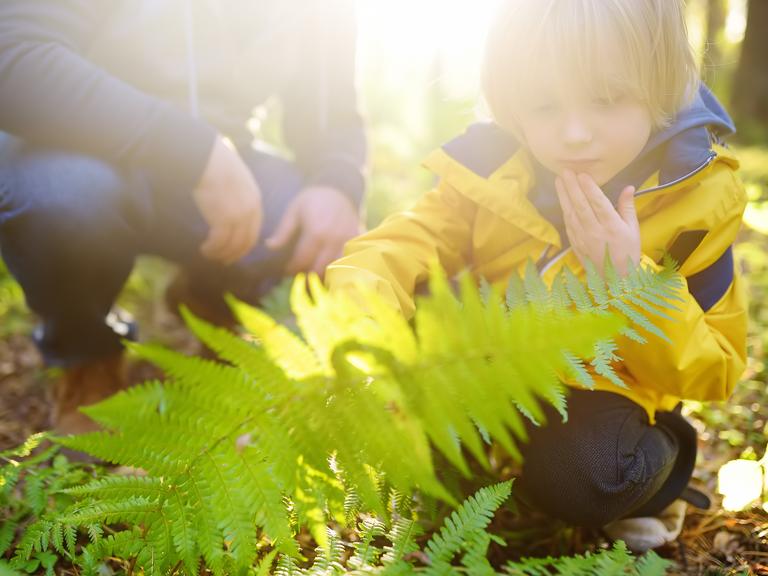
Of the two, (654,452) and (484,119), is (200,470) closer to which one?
(654,452)

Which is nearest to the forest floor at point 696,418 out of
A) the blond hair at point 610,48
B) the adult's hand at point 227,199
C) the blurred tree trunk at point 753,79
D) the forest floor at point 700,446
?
the forest floor at point 700,446

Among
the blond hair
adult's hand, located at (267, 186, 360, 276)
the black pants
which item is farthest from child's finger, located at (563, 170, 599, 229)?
adult's hand, located at (267, 186, 360, 276)

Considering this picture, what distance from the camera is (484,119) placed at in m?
2.15

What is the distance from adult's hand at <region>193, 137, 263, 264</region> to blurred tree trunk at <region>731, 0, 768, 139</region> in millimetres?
10419

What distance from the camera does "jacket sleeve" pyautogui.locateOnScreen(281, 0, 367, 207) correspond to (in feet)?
10.0

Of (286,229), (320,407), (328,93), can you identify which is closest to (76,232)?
(286,229)

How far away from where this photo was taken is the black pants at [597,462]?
166 cm

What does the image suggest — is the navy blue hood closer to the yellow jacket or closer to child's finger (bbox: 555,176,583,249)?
the yellow jacket

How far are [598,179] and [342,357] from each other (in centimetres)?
119

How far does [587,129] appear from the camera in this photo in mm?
1650

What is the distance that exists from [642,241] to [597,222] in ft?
0.62

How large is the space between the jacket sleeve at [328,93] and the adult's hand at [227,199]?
626 mm

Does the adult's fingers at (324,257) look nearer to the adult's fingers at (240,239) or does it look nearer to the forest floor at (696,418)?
the forest floor at (696,418)

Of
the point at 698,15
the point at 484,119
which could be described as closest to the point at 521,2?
the point at 484,119
